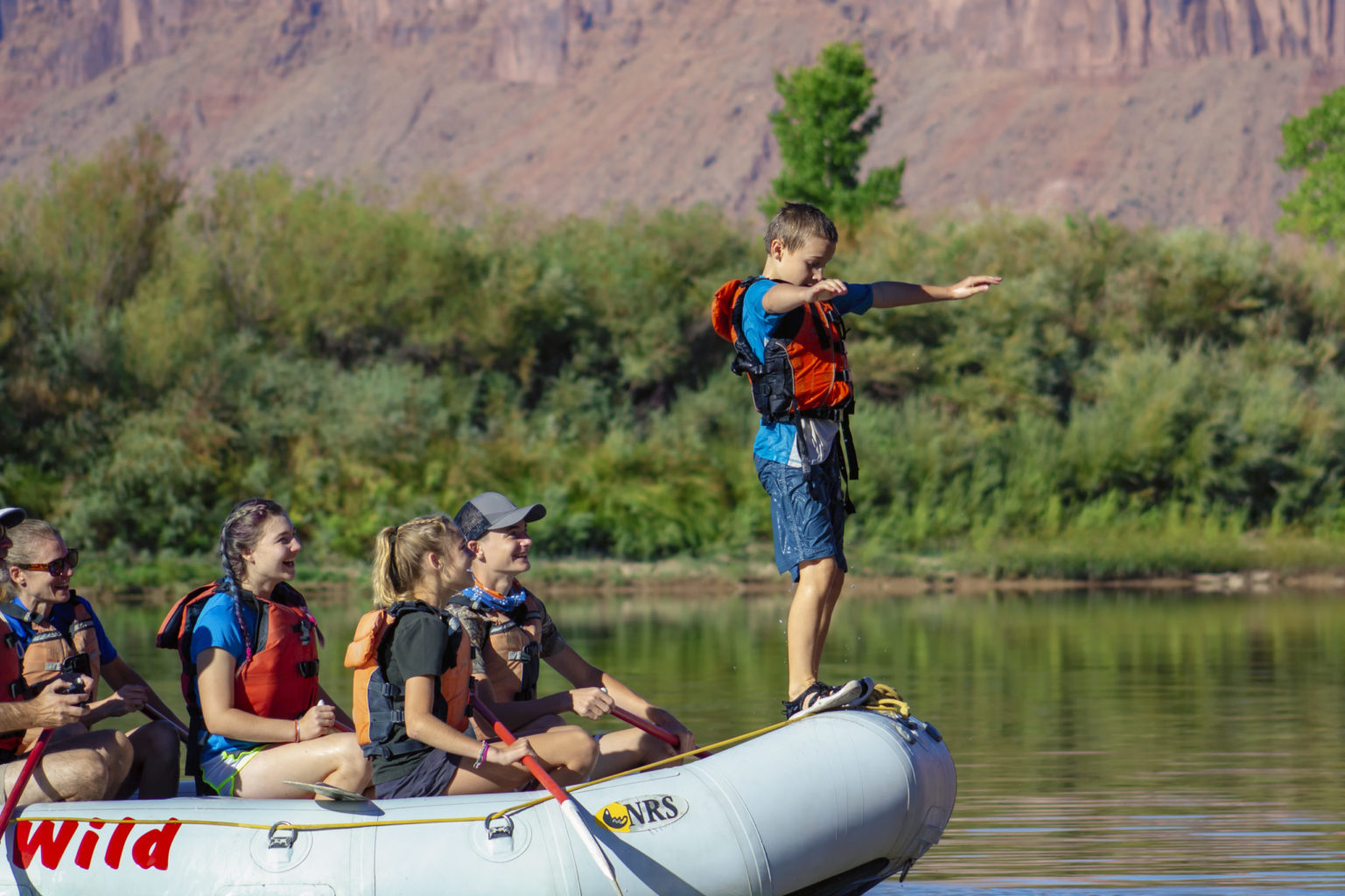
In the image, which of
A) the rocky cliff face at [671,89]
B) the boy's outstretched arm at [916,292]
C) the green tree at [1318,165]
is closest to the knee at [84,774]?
the boy's outstretched arm at [916,292]

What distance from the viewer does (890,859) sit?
21.7 ft

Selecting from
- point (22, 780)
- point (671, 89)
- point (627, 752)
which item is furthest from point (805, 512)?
point (671, 89)

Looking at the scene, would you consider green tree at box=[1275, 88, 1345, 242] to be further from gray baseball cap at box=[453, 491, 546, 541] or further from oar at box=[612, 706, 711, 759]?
gray baseball cap at box=[453, 491, 546, 541]

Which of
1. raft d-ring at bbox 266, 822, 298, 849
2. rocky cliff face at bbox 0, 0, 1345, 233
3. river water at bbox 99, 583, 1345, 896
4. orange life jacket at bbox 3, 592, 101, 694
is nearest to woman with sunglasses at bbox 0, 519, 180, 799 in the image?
orange life jacket at bbox 3, 592, 101, 694

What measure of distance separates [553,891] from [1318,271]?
107 feet

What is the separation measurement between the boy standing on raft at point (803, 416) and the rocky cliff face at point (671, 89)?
347 ft

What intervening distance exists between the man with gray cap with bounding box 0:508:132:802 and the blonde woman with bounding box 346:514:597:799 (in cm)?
87

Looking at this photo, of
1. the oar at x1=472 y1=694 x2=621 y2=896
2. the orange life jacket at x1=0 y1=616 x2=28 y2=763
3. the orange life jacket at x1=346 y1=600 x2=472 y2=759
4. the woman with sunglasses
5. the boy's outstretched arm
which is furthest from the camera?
the boy's outstretched arm

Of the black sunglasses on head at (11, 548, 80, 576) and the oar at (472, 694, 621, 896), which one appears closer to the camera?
the oar at (472, 694, 621, 896)

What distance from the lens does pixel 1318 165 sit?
188 ft

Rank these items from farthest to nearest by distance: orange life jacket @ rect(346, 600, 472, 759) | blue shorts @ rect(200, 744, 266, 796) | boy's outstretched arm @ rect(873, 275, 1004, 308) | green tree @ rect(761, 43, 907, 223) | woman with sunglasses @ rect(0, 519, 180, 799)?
1. green tree @ rect(761, 43, 907, 223)
2. boy's outstretched arm @ rect(873, 275, 1004, 308)
3. blue shorts @ rect(200, 744, 266, 796)
4. woman with sunglasses @ rect(0, 519, 180, 799)
5. orange life jacket @ rect(346, 600, 472, 759)

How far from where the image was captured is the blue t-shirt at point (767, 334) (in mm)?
6691

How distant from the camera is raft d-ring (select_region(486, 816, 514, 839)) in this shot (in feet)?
19.5

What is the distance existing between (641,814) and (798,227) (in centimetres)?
211
